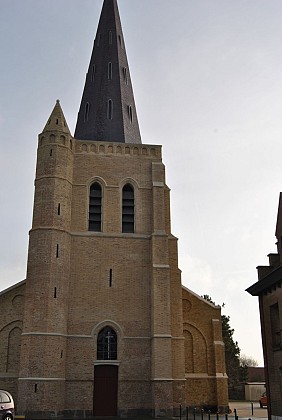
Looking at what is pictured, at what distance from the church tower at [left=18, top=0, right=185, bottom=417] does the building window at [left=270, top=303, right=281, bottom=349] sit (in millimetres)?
6232

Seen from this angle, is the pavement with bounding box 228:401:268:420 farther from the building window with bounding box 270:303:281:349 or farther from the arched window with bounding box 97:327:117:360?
the arched window with bounding box 97:327:117:360

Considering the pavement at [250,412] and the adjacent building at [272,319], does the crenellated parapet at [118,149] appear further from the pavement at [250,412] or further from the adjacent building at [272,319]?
the pavement at [250,412]

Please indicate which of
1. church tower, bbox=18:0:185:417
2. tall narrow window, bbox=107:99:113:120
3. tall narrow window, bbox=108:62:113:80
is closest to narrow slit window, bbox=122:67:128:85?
tall narrow window, bbox=108:62:113:80

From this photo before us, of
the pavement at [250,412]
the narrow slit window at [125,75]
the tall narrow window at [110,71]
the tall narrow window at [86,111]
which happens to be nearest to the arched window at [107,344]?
the pavement at [250,412]

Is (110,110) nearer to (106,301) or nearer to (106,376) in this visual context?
(106,301)

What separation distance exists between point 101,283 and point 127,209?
450 centimetres

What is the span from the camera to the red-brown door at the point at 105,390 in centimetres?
2316

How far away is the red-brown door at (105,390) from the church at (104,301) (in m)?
0.05

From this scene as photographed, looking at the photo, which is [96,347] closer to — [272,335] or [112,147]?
[272,335]

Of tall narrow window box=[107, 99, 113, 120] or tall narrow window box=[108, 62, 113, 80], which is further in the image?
tall narrow window box=[108, 62, 113, 80]

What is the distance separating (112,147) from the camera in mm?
28266

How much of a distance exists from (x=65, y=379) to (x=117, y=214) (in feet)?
29.2

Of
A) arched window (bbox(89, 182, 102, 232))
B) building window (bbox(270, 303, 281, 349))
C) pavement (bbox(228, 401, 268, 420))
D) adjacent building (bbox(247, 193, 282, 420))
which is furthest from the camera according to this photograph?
arched window (bbox(89, 182, 102, 232))

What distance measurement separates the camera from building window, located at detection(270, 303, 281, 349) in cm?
1869
